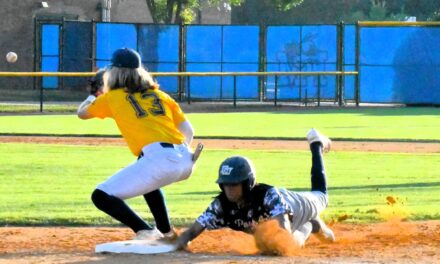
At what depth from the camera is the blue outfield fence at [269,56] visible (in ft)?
126

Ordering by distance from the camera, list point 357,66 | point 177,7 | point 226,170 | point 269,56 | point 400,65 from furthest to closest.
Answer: point 177,7, point 269,56, point 400,65, point 357,66, point 226,170

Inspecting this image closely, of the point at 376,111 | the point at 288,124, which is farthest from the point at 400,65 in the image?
the point at 288,124

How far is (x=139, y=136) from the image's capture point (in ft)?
27.6

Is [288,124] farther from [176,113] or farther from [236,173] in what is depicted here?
[236,173]

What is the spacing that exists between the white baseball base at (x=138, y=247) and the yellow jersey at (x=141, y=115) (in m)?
0.71

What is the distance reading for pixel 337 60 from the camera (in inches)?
1535

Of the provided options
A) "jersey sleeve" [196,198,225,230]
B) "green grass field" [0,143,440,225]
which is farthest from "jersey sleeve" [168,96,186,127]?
"green grass field" [0,143,440,225]

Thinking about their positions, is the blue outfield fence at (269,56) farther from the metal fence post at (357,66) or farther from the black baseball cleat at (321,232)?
the black baseball cleat at (321,232)

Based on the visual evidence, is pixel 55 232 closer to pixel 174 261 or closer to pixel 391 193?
pixel 174 261

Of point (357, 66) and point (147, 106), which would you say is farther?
point (357, 66)

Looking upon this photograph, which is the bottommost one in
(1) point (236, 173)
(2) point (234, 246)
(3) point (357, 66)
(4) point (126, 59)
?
(2) point (234, 246)

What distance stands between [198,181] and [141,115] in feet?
20.7

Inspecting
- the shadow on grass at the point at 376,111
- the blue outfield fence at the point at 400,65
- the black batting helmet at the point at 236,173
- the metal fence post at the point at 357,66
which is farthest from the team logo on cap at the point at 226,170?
the blue outfield fence at the point at 400,65

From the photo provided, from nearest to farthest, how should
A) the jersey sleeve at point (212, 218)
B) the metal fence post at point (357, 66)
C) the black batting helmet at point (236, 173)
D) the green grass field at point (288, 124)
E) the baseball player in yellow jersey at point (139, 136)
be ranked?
the black batting helmet at point (236, 173), the jersey sleeve at point (212, 218), the baseball player in yellow jersey at point (139, 136), the green grass field at point (288, 124), the metal fence post at point (357, 66)
